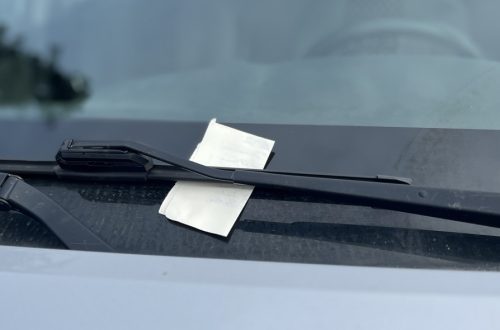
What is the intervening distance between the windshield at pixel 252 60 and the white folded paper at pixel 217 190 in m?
0.07

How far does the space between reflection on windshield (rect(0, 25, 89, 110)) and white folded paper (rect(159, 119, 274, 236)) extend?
373 mm

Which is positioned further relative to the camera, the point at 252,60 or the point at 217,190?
the point at 252,60

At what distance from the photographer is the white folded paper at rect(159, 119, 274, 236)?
3.83 feet

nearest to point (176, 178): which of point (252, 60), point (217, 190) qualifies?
point (217, 190)

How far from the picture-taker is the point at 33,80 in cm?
146

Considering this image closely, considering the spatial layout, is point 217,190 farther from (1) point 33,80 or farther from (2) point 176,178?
(1) point 33,80

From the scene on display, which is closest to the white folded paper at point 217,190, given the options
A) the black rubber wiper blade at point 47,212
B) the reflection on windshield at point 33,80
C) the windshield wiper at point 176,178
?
the windshield wiper at point 176,178

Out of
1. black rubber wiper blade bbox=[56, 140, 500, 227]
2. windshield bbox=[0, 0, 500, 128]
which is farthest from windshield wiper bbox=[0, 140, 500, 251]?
windshield bbox=[0, 0, 500, 128]

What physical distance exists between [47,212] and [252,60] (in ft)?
1.91

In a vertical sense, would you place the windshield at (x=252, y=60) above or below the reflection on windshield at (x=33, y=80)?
above

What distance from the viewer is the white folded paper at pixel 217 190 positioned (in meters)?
1.17

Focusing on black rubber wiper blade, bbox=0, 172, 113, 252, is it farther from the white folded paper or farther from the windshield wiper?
the white folded paper

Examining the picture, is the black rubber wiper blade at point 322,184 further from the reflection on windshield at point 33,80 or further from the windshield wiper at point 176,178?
the reflection on windshield at point 33,80

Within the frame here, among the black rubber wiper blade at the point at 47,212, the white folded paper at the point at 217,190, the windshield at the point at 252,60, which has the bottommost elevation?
the black rubber wiper blade at the point at 47,212
